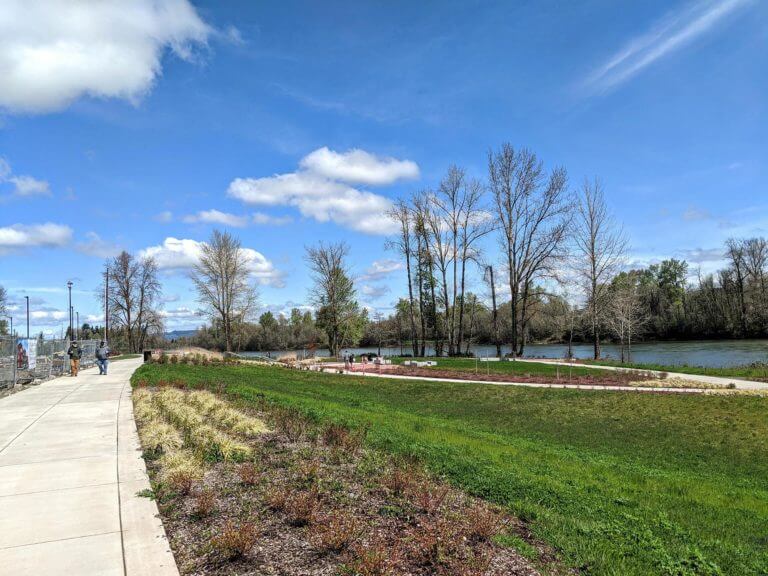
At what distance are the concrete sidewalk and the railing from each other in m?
7.39

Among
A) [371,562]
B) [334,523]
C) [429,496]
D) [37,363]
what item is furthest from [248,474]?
[37,363]

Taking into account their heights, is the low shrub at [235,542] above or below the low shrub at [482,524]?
above

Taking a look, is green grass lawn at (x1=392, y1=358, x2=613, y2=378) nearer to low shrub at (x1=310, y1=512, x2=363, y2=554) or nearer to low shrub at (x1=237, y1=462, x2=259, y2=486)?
low shrub at (x1=237, y1=462, x2=259, y2=486)

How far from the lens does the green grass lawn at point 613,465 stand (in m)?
4.28

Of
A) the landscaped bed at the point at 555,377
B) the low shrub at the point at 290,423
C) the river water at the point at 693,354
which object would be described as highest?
the low shrub at the point at 290,423

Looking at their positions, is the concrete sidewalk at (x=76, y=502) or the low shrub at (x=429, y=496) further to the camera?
the low shrub at (x=429, y=496)

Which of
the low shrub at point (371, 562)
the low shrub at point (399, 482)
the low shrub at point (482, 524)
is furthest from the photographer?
the low shrub at point (399, 482)

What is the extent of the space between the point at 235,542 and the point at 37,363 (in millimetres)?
20515

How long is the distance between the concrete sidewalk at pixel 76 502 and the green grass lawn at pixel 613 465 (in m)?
3.17

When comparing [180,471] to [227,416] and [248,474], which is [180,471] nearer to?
[248,474]

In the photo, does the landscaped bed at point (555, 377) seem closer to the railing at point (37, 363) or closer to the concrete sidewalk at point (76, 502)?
the railing at point (37, 363)

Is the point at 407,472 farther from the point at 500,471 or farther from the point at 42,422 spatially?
the point at 42,422

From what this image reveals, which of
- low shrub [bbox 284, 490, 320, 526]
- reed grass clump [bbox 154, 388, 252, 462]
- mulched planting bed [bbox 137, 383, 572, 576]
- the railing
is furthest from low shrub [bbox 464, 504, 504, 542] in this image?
the railing

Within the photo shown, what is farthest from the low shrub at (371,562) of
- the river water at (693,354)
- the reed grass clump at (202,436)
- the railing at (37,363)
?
the river water at (693,354)
